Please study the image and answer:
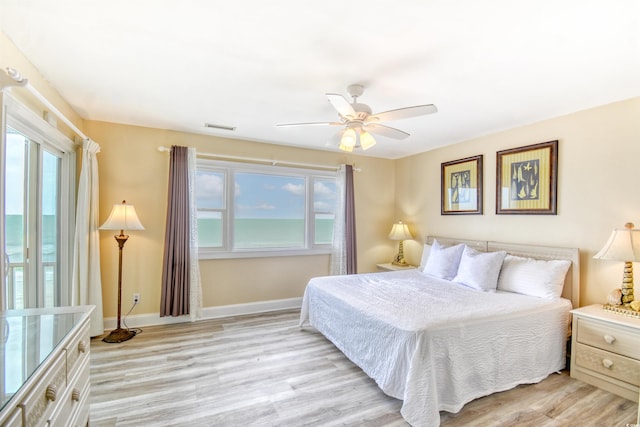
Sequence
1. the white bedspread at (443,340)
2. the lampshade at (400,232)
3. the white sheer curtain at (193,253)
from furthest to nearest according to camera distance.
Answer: the lampshade at (400,232), the white sheer curtain at (193,253), the white bedspread at (443,340)

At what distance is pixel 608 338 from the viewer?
7.61 feet

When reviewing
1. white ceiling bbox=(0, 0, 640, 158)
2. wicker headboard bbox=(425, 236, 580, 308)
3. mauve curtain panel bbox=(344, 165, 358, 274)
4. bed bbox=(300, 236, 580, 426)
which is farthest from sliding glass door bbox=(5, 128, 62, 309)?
wicker headboard bbox=(425, 236, 580, 308)

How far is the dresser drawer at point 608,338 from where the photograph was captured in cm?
222

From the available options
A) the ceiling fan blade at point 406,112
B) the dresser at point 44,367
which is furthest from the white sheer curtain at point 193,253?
the ceiling fan blade at point 406,112

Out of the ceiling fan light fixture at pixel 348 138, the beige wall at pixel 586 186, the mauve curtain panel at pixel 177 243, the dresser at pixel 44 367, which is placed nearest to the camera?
the dresser at pixel 44 367

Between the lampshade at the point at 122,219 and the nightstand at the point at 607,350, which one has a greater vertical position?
the lampshade at the point at 122,219

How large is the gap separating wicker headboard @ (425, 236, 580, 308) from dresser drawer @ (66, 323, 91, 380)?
3853 mm

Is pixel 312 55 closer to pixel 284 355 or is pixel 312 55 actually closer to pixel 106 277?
pixel 284 355

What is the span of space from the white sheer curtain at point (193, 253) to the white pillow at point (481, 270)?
3.14 meters

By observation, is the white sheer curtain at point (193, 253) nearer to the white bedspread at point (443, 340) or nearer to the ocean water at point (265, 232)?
the ocean water at point (265, 232)

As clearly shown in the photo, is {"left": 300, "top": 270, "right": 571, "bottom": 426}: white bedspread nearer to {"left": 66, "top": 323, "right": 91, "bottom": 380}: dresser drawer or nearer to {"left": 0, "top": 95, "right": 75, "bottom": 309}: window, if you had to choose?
{"left": 66, "top": 323, "right": 91, "bottom": 380}: dresser drawer

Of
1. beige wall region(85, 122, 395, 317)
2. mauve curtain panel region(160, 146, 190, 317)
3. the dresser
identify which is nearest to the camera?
the dresser

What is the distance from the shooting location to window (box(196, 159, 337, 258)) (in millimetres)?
4008

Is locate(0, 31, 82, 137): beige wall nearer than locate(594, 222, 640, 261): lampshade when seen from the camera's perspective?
Yes
